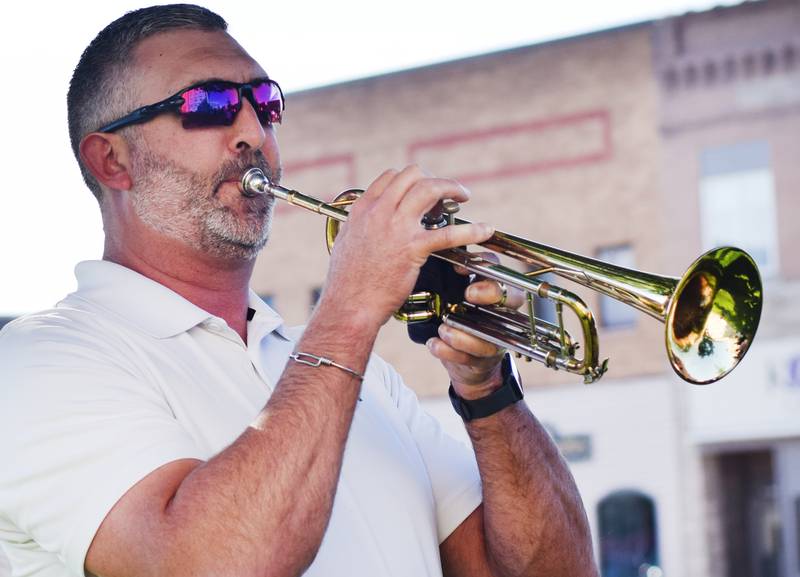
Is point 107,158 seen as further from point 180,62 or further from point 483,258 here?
point 483,258

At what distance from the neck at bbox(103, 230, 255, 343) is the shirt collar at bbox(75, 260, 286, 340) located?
90mm

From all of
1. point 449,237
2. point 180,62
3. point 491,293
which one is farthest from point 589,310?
point 180,62

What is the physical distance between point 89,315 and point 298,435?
2.01 ft

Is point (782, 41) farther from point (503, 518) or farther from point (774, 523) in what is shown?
point (503, 518)

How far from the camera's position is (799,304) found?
14.5m

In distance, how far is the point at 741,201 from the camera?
14.9m

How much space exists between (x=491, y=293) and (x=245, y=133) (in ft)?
2.22

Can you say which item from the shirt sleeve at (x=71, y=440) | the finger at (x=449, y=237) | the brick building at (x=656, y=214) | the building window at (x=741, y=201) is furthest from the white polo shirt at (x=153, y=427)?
the building window at (x=741, y=201)

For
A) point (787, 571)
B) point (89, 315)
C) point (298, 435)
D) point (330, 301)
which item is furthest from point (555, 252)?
point (787, 571)

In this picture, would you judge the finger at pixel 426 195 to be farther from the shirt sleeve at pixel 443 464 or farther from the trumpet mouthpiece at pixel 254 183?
the shirt sleeve at pixel 443 464

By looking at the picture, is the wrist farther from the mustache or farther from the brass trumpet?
the mustache

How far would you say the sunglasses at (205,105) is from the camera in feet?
8.93

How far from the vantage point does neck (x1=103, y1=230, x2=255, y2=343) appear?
281 centimetres

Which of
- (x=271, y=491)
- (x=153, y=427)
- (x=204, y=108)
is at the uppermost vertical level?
(x=204, y=108)
